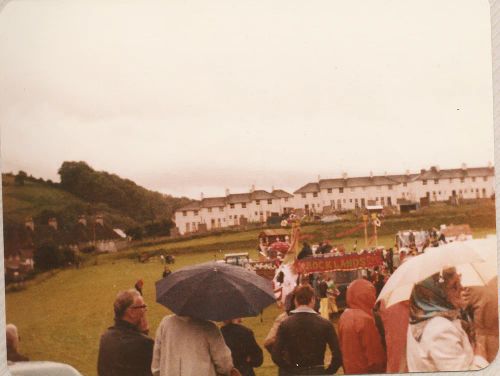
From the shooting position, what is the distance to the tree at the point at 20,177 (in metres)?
3.01

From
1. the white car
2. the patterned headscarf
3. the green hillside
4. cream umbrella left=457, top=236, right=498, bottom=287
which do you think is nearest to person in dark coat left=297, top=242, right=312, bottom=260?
the patterned headscarf

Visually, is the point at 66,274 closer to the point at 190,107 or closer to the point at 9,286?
the point at 9,286

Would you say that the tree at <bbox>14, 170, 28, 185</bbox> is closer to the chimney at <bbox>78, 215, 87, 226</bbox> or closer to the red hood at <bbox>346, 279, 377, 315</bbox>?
the chimney at <bbox>78, 215, 87, 226</bbox>

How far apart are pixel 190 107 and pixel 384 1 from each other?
107 cm

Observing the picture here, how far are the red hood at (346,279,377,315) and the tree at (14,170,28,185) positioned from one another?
1.65 m

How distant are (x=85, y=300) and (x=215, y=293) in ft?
2.20

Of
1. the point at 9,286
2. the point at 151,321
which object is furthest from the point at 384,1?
the point at 9,286

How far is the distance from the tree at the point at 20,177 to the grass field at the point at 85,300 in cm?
47

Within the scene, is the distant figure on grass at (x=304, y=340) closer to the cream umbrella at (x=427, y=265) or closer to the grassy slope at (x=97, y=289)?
the grassy slope at (x=97, y=289)

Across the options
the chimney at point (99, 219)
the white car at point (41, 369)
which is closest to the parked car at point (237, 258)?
the chimney at point (99, 219)

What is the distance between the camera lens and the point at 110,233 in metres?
3.07

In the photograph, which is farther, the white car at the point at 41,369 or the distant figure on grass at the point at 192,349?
the white car at the point at 41,369

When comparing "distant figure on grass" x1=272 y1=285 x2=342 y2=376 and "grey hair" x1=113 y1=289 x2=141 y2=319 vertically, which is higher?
"grey hair" x1=113 y1=289 x2=141 y2=319

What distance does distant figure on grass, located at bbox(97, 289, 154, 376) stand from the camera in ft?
9.80
